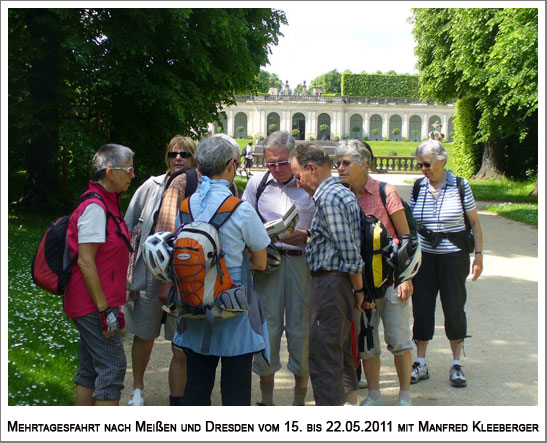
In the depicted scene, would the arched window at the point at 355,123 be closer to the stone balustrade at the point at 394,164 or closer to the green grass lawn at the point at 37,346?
the stone balustrade at the point at 394,164

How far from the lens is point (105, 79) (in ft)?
35.9

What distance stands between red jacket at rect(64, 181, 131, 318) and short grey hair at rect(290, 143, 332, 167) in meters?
1.10

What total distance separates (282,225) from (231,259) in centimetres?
66

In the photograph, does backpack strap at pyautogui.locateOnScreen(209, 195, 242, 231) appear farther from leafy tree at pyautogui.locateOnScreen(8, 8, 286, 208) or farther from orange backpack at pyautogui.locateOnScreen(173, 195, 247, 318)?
leafy tree at pyautogui.locateOnScreen(8, 8, 286, 208)

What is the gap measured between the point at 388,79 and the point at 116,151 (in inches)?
3346

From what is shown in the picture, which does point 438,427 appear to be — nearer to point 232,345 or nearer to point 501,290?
point 232,345

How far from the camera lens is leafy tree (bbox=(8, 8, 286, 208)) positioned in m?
10.5

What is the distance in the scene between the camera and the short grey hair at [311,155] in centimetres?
364

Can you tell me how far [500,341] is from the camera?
559cm

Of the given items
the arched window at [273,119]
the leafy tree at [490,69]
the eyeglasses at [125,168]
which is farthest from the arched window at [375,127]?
the eyeglasses at [125,168]

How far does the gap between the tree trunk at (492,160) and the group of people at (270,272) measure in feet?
60.5

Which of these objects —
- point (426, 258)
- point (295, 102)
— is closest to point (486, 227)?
point (426, 258)

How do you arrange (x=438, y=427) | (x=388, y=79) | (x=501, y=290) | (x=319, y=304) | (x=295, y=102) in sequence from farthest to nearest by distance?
(x=388, y=79), (x=295, y=102), (x=501, y=290), (x=319, y=304), (x=438, y=427)

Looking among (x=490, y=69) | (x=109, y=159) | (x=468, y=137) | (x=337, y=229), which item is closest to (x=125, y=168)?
(x=109, y=159)
